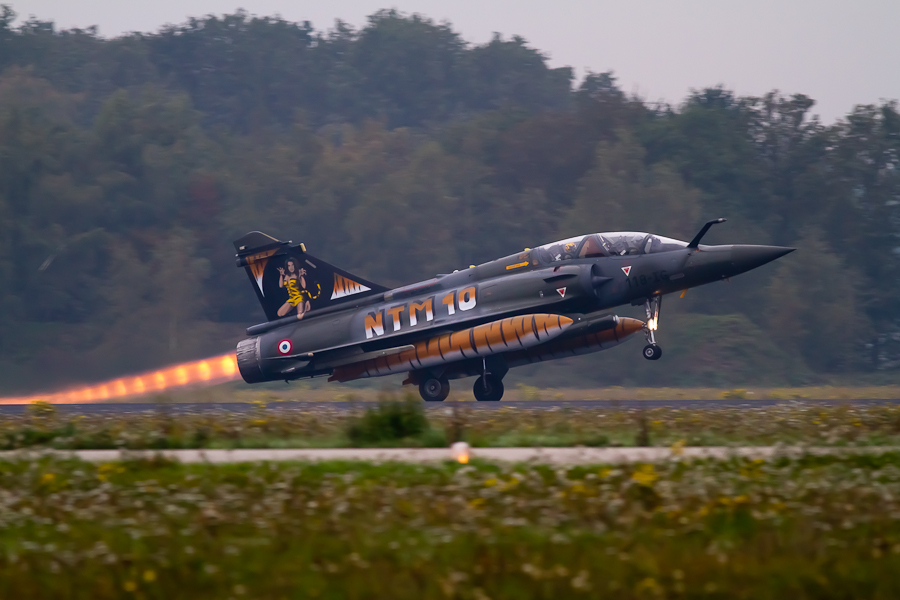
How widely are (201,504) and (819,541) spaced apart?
191 inches

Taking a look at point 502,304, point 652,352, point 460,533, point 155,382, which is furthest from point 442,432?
point 155,382

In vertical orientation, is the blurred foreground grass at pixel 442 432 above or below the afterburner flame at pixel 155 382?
below

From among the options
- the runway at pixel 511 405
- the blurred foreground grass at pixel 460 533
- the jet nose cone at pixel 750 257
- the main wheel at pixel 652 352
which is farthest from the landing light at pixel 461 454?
the jet nose cone at pixel 750 257

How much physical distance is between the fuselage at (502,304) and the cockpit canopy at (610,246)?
25 mm

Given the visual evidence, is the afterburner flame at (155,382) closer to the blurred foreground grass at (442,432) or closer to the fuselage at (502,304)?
the fuselage at (502,304)

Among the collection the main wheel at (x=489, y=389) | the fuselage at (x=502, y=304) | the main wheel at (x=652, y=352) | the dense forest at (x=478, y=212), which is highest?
the dense forest at (x=478, y=212)

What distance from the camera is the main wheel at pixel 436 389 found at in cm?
2634

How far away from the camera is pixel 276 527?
771 cm

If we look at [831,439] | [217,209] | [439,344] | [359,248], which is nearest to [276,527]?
[831,439]

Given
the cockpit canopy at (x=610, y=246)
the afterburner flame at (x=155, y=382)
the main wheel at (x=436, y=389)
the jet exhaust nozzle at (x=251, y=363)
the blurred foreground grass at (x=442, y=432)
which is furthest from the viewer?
the afterburner flame at (x=155, y=382)

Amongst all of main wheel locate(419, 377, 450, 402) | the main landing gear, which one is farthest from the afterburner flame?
the main landing gear

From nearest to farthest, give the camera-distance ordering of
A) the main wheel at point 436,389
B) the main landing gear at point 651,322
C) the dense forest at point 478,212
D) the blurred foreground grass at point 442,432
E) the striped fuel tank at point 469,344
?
1. the blurred foreground grass at point 442,432
2. the main landing gear at point 651,322
3. the striped fuel tank at point 469,344
4. the main wheel at point 436,389
5. the dense forest at point 478,212

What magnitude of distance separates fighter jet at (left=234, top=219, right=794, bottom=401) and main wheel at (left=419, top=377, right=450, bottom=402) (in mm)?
26

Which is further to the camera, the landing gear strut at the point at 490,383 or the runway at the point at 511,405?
the landing gear strut at the point at 490,383
